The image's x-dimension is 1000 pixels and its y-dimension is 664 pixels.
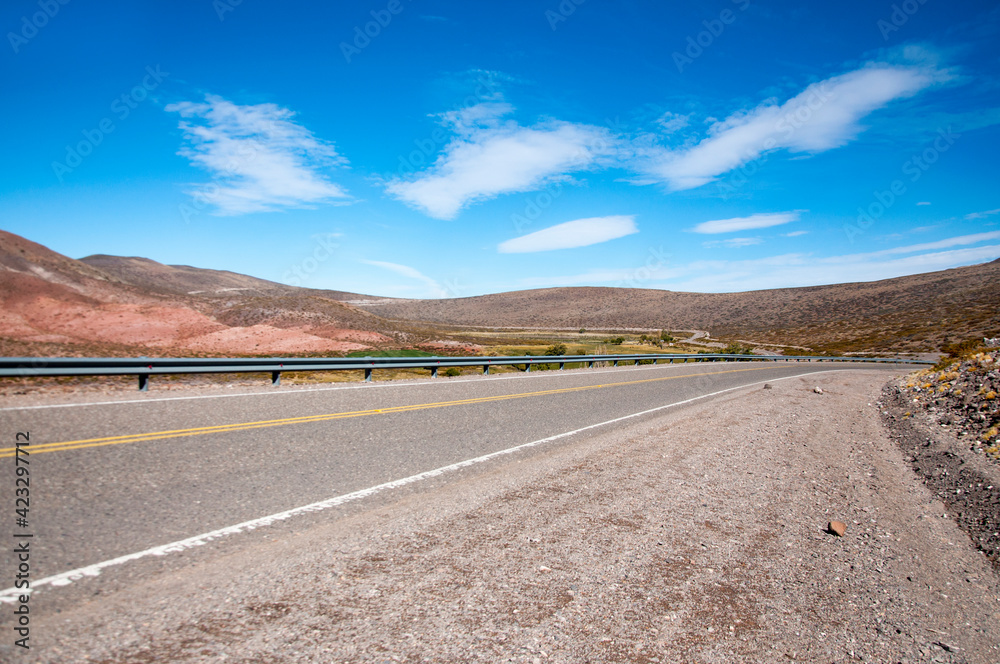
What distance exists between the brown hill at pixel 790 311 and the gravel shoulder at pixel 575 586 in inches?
2445

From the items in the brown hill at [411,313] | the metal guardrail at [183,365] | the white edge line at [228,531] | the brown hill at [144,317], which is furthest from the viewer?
the brown hill at [411,313]

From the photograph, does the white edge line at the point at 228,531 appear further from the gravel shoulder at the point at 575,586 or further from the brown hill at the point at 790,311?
the brown hill at the point at 790,311

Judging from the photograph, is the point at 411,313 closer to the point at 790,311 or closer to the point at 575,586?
the point at 790,311

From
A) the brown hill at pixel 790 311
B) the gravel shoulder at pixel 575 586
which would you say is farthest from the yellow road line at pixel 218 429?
the brown hill at pixel 790 311

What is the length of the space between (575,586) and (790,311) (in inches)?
4563

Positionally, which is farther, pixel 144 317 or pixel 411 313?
pixel 411 313

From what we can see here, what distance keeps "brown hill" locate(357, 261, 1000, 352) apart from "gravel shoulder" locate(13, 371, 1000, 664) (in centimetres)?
6211

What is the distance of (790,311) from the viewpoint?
10219 centimetres

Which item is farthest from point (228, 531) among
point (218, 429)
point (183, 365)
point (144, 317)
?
point (144, 317)

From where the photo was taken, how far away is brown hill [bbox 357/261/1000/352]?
2583 inches

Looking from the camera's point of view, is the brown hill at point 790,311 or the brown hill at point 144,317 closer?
the brown hill at point 144,317

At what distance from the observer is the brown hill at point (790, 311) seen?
6562 centimetres

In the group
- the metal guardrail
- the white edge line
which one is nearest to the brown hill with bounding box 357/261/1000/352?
the metal guardrail

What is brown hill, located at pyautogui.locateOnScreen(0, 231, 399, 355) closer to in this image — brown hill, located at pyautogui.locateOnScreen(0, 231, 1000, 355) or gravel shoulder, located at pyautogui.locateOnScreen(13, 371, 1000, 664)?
brown hill, located at pyautogui.locateOnScreen(0, 231, 1000, 355)
